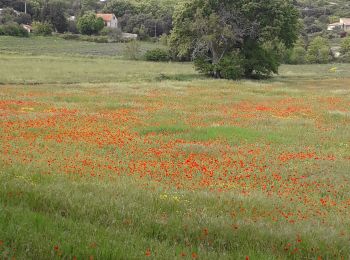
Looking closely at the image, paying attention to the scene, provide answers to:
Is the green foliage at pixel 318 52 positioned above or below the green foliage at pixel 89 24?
below

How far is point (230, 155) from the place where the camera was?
14594mm

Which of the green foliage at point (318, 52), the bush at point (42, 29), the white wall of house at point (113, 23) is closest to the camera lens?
the green foliage at point (318, 52)

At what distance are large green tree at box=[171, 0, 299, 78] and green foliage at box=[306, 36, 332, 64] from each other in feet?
176

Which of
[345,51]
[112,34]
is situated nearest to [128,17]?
[112,34]

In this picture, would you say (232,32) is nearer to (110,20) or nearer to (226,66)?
(226,66)

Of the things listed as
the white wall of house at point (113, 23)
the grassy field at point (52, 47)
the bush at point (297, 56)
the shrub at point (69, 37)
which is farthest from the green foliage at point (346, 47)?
the white wall of house at point (113, 23)

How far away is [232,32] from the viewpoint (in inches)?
1966

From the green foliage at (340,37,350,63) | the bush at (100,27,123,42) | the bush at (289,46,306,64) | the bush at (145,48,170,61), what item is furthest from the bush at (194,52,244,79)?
the bush at (100,27,123,42)

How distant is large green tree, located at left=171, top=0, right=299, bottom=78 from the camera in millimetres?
50094

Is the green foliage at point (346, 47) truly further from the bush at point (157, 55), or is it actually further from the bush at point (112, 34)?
the bush at point (112, 34)

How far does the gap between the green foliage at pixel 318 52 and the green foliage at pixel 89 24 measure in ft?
200

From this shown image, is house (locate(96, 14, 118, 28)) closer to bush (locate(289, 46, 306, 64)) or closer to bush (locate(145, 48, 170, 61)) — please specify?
bush (locate(289, 46, 306, 64))

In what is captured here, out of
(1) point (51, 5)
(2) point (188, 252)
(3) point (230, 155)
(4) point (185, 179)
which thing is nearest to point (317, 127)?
(3) point (230, 155)

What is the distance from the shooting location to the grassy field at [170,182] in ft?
20.2
